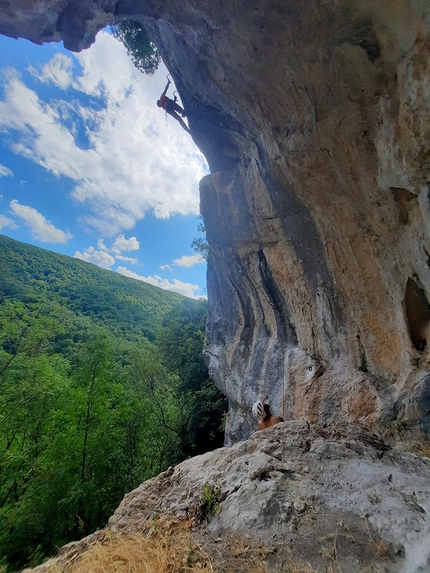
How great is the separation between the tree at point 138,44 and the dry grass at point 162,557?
11.7 meters

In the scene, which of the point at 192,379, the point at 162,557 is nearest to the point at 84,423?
the point at 192,379

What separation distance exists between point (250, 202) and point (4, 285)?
32972 millimetres

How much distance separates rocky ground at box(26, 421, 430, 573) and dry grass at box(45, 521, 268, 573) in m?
0.06

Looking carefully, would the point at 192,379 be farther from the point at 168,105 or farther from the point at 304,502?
the point at 304,502

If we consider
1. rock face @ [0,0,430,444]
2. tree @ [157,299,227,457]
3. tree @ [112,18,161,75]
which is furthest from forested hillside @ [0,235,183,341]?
rock face @ [0,0,430,444]

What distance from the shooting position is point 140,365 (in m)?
16.1

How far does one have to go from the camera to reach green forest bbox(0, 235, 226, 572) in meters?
9.43

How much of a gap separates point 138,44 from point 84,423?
1400 cm

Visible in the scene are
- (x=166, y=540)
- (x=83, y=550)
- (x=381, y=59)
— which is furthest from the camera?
(x=381, y=59)

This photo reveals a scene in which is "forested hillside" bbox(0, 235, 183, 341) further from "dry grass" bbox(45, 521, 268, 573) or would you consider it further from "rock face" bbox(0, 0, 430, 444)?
"dry grass" bbox(45, 521, 268, 573)

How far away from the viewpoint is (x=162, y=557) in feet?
7.70

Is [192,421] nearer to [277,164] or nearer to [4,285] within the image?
[277,164]

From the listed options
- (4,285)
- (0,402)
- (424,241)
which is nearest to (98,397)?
(0,402)

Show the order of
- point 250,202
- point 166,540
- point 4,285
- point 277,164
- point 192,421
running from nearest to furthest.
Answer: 1. point 166,540
2. point 277,164
3. point 250,202
4. point 192,421
5. point 4,285
